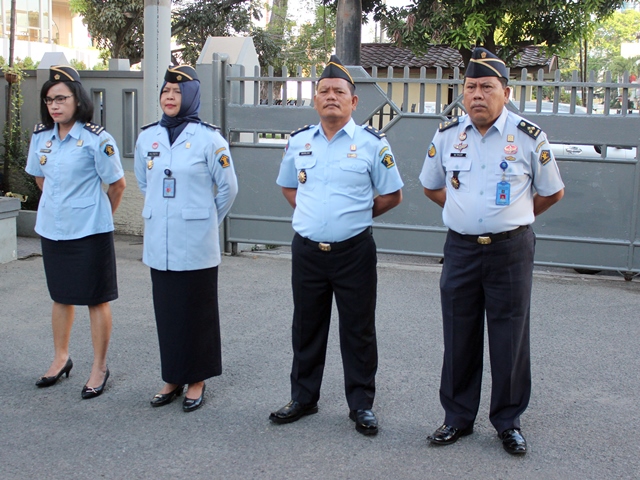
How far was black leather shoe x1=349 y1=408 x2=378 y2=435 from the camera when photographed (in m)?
4.09

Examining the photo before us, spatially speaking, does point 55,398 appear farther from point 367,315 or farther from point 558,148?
point 558,148

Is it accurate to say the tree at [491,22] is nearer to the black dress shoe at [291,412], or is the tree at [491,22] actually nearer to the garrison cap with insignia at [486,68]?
the garrison cap with insignia at [486,68]

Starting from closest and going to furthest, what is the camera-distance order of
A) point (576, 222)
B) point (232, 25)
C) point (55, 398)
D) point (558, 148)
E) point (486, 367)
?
point (55, 398) → point (486, 367) → point (576, 222) → point (558, 148) → point (232, 25)

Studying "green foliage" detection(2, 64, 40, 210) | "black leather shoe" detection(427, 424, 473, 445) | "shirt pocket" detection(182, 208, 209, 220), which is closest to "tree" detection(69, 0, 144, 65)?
"green foliage" detection(2, 64, 40, 210)

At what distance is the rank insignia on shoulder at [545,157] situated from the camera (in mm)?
3850

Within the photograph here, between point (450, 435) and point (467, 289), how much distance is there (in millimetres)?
754

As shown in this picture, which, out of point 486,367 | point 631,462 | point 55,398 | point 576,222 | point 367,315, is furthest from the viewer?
point 576,222

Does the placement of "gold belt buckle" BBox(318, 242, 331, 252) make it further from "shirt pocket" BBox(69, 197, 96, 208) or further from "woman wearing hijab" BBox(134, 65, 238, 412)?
"shirt pocket" BBox(69, 197, 96, 208)

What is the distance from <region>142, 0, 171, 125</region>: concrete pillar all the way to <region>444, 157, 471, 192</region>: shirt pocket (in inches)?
207

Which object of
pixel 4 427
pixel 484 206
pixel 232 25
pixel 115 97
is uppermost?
pixel 232 25

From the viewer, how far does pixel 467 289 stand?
13.0 feet

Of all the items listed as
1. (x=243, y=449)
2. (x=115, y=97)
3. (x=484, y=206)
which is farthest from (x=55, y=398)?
(x=115, y=97)

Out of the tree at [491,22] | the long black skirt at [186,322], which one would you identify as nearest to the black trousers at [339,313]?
the long black skirt at [186,322]

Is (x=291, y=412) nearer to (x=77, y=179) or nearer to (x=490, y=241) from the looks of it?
(x=490, y=241)
